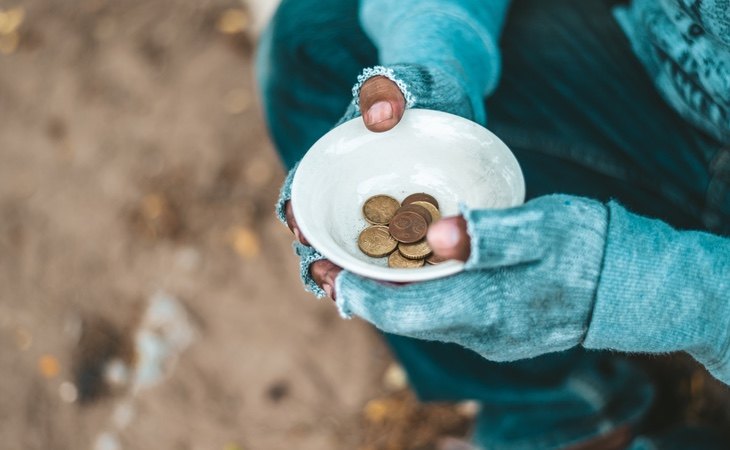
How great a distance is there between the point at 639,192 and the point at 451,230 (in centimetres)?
75

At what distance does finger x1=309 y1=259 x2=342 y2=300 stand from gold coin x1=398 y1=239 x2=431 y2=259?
0.46ft

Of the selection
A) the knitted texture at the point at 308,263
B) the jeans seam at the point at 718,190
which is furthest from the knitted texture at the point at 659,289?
the knitted texture at the point at 308,263

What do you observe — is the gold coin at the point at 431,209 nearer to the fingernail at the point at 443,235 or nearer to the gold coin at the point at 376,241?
the gold coin at the point at 376,241

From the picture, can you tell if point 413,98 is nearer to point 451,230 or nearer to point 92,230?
point 451,230

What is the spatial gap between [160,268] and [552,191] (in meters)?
1.49

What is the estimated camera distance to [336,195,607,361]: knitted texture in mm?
920

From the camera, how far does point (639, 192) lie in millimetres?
1475

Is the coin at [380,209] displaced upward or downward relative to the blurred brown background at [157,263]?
upward

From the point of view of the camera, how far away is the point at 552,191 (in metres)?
1.50

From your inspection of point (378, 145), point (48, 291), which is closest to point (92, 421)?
point (48, 291)

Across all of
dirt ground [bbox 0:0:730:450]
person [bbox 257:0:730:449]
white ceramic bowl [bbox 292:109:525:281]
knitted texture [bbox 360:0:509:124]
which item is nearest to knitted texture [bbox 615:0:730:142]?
person [bbox 257:0:730:449]

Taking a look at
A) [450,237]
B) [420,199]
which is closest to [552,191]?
[420,199]

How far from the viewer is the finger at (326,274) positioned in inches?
41.2

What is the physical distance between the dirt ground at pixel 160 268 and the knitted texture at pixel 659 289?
3.83 feet
